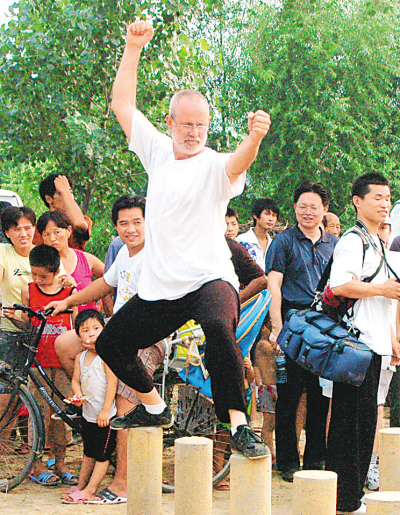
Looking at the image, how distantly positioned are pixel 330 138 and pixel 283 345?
1750cm

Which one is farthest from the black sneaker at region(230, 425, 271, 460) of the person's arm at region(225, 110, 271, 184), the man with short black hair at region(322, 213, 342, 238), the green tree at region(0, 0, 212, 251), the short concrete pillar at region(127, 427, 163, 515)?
the green tree at region(0, 0, 212, 251)

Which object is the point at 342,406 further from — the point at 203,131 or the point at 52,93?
the point at 52,93

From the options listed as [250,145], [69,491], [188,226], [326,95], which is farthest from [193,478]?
[326,95]

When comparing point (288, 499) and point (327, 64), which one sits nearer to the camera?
point (288, 499)

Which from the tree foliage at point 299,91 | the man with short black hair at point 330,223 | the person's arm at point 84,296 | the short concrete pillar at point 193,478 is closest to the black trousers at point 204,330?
the short concrete pillar at point 193,478

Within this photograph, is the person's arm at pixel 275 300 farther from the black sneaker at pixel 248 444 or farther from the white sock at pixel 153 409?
the black sneaker at pixel 248 444

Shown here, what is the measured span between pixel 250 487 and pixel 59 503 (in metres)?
2.70

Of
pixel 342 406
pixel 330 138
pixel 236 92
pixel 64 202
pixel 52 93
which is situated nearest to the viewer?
pixel 342 406

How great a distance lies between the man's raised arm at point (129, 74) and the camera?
4.05 metres

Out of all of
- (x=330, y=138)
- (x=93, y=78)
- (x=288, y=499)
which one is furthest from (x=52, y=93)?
(x=330, y=138)

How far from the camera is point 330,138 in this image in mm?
21953

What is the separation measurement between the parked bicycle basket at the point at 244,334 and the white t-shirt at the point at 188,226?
4.72 ft

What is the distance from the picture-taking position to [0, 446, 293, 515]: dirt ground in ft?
16.4

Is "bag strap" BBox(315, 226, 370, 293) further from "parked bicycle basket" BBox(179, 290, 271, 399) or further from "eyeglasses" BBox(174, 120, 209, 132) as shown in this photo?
"eyeglasses" BBox(174, 120, 209, 132)
